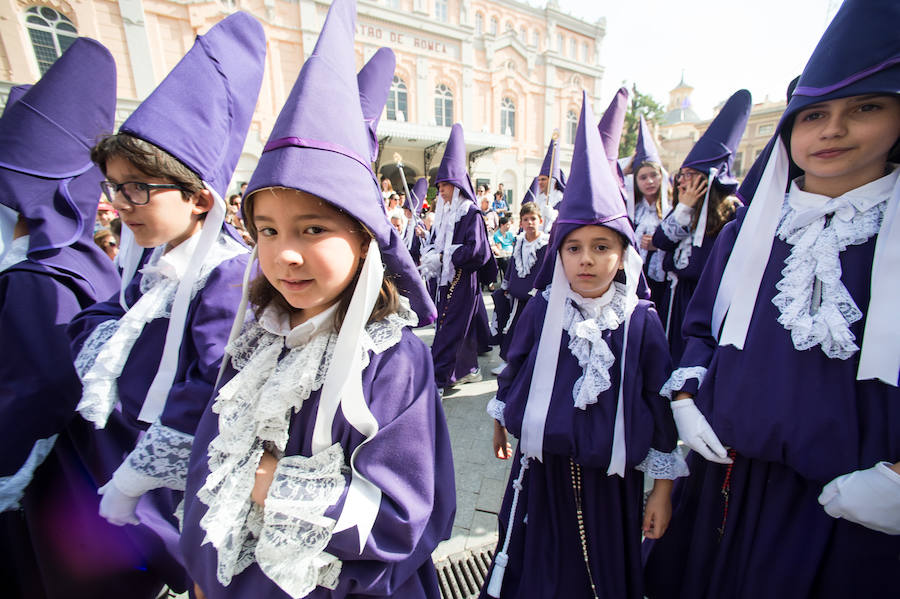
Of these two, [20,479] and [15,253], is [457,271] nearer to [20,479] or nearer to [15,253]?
[15,253]

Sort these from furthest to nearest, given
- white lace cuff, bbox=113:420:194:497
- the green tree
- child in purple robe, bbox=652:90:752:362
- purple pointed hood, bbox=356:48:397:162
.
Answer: the green tree → child in purple robe, bbox=652:90:752:362 → purple pointed hood, bbox=356:48:397:162 → white lace cuff, bbox=113:420:194:497

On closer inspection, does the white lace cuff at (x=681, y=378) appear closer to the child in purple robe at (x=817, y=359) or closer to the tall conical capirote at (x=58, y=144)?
the child in purple robe at (x=817, y=359)

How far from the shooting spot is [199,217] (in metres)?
1.58

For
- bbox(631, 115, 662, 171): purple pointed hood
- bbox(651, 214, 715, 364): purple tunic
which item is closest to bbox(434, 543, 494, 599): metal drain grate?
bbox(651, 214, 715, 364): purple tunic

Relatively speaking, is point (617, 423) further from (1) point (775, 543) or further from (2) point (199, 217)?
(2) point (199, 217)

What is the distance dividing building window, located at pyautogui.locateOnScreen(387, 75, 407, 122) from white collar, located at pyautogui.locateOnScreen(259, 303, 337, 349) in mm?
18581

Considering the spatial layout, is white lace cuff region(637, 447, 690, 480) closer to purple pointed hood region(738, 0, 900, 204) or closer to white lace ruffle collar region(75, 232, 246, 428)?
purple pointed hood region(738, 0, 900, 204)

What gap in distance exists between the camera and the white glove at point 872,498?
992 millimetres

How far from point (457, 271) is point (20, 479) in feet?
11.6

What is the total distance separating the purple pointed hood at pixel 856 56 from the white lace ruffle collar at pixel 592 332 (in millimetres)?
872

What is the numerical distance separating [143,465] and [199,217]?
94 centimetres

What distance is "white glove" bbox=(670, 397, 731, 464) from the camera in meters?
1.30

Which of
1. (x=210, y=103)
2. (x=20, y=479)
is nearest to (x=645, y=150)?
(x=210, y=103)

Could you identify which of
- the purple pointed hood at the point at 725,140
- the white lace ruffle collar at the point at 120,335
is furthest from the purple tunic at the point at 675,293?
the white lace ruffle collar at the point at 120,335
